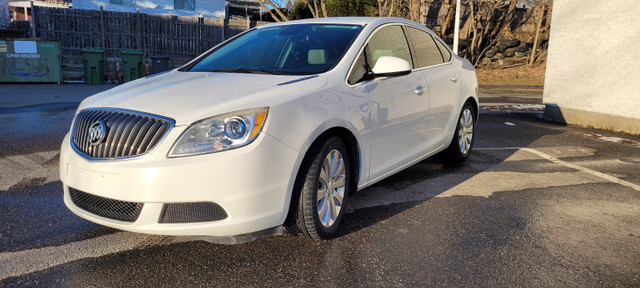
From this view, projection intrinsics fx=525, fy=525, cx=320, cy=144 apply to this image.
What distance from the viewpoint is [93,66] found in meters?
16.5

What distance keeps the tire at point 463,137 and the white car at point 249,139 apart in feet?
5.00

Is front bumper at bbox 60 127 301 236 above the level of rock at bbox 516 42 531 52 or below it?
below

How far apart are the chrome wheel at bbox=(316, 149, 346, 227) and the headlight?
67cm

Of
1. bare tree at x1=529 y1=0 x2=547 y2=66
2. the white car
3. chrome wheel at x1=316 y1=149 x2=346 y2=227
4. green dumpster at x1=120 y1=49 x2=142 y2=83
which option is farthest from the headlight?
bare tree at x1=529 y1=0 x2=547 y2=66

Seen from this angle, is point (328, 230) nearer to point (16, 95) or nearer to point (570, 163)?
point (570, 163)

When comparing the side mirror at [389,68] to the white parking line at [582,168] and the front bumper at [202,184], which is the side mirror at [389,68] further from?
the white parking line at [582,168]

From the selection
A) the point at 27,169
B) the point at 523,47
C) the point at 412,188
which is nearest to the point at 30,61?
the point at 27,169

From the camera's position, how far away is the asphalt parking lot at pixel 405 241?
10.4ft

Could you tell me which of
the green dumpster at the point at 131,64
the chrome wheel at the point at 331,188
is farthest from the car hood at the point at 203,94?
the green dumpster at the point at 131,64

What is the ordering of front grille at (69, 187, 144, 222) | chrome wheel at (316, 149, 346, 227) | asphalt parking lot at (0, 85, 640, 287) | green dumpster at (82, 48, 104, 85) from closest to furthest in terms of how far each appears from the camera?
front grille at (69, 187, 144, 222) → asphalt parking lot at (0, 85, 640, 287) → chrome wheel at (316, 149, 346, 227) → green dumpster at (82, 48, 104, 85)

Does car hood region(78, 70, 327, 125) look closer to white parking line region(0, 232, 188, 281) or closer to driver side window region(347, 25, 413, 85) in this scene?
driver side window region(347, 25, 413, 85)

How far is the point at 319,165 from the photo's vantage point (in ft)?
11.3

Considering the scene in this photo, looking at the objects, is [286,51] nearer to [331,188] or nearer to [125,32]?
[331,188]

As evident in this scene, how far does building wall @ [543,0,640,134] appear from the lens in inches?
354
